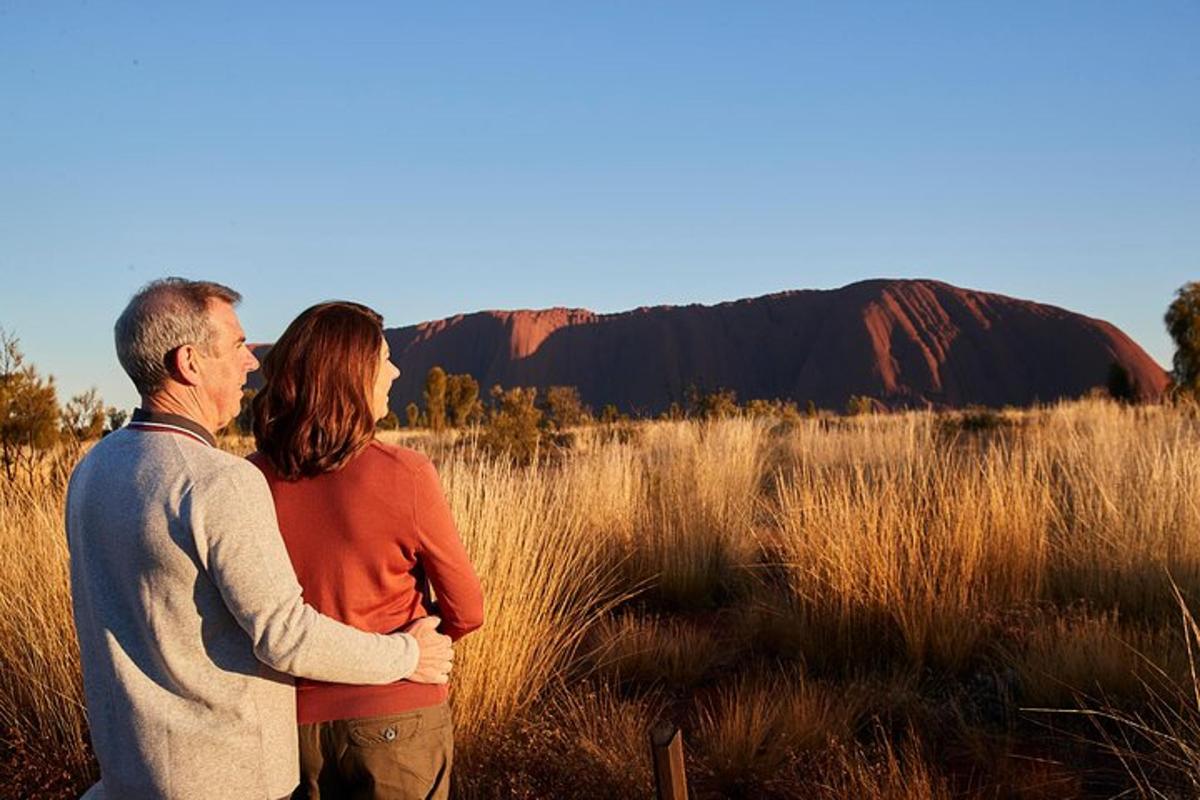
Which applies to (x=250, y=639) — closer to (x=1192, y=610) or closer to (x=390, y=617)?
(x=390, y=617)

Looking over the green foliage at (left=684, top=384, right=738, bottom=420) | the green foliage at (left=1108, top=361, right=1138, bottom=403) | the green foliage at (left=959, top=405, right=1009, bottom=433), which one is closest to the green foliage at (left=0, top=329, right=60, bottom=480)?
the green foliage at (left=684, top=384, right=738, bottom=420)

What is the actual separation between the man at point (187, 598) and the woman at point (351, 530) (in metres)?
0.11

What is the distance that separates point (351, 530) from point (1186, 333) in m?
Answer: 26.7

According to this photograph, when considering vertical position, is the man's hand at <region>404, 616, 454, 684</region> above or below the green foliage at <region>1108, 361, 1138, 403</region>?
below

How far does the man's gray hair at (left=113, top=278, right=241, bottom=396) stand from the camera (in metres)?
1.91

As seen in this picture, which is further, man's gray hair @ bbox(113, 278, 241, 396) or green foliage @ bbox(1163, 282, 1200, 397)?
green foliage @ bbox(1163, 282, 1200, 397)

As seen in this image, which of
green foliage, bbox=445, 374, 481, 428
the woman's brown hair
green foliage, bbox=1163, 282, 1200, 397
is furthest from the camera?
A: green foliage, bbox=445, 374, 481, 428

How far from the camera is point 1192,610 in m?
5.07

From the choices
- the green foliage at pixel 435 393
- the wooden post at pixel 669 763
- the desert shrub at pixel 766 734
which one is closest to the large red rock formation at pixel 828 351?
the green foliage at pixel 435 393

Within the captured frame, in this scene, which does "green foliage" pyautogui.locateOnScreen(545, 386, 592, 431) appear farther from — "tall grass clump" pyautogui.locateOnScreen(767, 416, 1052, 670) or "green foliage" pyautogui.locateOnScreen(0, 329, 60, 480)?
"tall grass clump" pyautogui.locateOnScreen(767, 416, 1052, 670)

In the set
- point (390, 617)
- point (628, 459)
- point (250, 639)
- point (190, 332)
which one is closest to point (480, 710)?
point (390, 617)

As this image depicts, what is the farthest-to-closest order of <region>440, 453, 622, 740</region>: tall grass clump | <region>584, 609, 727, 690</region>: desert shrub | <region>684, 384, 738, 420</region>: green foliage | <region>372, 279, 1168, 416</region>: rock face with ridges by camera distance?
<region>372, 279, 1168, 416</region>: rock face with ridges → <region>684, 384, 738, 420</region>: green foliage → <region>584, 609, 727, 690</region>: desert shrub → <region>440, 453, 622, 740</region>: tall grass clump

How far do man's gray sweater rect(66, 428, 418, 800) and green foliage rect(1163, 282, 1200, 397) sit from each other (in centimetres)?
2539

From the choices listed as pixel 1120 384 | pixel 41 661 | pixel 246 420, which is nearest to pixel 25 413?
pixel 246 420
